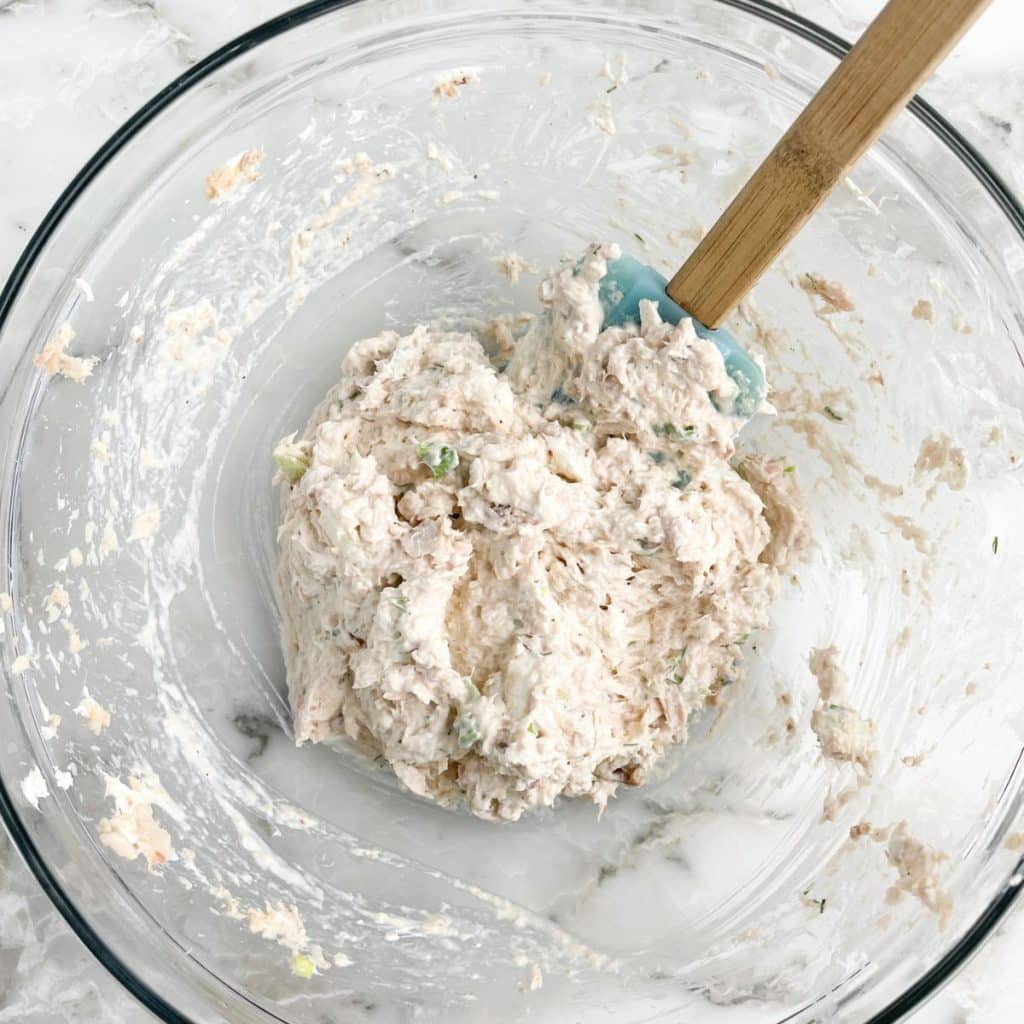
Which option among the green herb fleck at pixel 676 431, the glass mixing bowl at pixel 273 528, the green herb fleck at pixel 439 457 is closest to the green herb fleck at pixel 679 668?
the glass mixing bowl at pixel 273 528

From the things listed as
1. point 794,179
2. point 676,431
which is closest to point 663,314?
point 676,431

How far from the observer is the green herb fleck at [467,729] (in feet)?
→ 5.49

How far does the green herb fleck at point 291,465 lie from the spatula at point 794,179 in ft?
1.96

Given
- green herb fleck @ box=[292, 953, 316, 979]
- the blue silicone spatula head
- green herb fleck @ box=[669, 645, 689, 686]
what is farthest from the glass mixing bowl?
the blue silicone spatula head

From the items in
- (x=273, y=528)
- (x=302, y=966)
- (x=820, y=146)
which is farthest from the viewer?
(x=273, y=528)

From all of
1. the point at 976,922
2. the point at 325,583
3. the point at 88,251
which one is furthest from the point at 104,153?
the point at 976,922

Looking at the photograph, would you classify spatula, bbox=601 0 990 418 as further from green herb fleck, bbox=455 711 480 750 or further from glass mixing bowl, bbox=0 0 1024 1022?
green herb fleck, bbox=455 711 480 750

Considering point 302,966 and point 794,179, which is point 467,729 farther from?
point 794,179

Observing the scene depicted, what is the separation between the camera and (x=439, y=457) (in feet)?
5.70

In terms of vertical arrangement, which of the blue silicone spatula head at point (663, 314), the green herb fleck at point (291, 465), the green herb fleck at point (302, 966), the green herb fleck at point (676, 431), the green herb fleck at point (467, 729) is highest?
the blue silicone spatula head at point (663, 314)

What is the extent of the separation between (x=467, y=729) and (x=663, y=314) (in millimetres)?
755

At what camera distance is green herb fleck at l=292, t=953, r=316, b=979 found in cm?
180

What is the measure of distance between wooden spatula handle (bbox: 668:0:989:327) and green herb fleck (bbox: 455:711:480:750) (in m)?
0.75

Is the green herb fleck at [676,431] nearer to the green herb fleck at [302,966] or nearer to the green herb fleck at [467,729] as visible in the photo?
the green herb fleck at [467,729]
